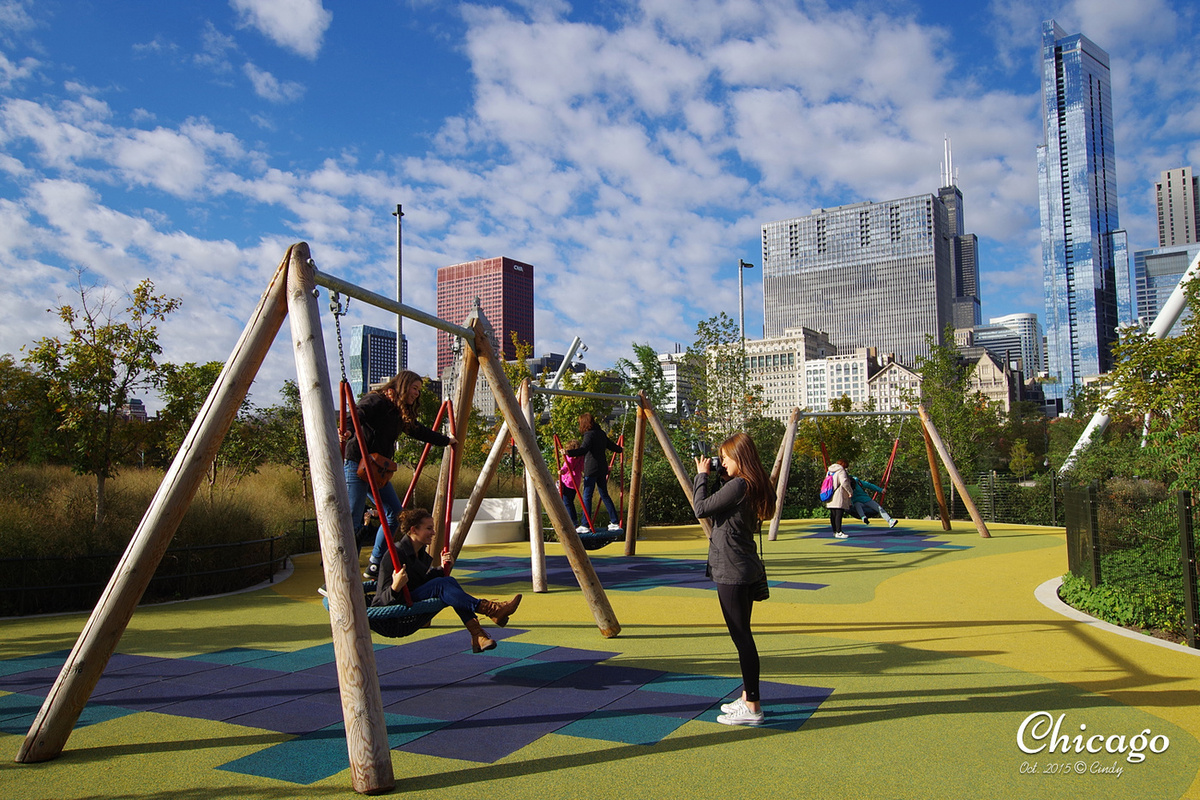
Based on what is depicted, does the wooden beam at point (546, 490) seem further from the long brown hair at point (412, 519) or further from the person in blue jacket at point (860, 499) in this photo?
the person in blue jacket at point (860, 499)

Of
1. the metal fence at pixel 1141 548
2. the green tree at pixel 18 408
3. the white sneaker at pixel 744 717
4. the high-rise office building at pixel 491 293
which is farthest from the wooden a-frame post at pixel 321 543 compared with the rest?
the high-rise office building at pixel 491 293

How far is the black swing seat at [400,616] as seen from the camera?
5.46 metres

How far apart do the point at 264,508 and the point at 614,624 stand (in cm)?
912

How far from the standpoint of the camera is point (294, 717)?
16.5 ft

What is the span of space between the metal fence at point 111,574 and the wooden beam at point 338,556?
184 inches

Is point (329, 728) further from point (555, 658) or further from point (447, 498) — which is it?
point (447, 498)

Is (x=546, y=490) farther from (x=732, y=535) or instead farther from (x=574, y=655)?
(x=732, y=535)

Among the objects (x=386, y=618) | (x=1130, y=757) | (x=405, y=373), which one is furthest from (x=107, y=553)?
(x=1130, y=757)

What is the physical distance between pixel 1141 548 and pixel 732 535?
5.56 m

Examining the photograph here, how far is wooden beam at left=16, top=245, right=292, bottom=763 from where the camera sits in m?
4.41

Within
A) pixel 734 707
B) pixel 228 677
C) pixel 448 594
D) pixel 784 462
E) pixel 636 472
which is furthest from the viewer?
pixel 784 462

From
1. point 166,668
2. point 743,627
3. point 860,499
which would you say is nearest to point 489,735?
point 743,627

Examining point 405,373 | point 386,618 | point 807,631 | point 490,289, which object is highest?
point 490,289

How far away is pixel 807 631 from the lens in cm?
773
